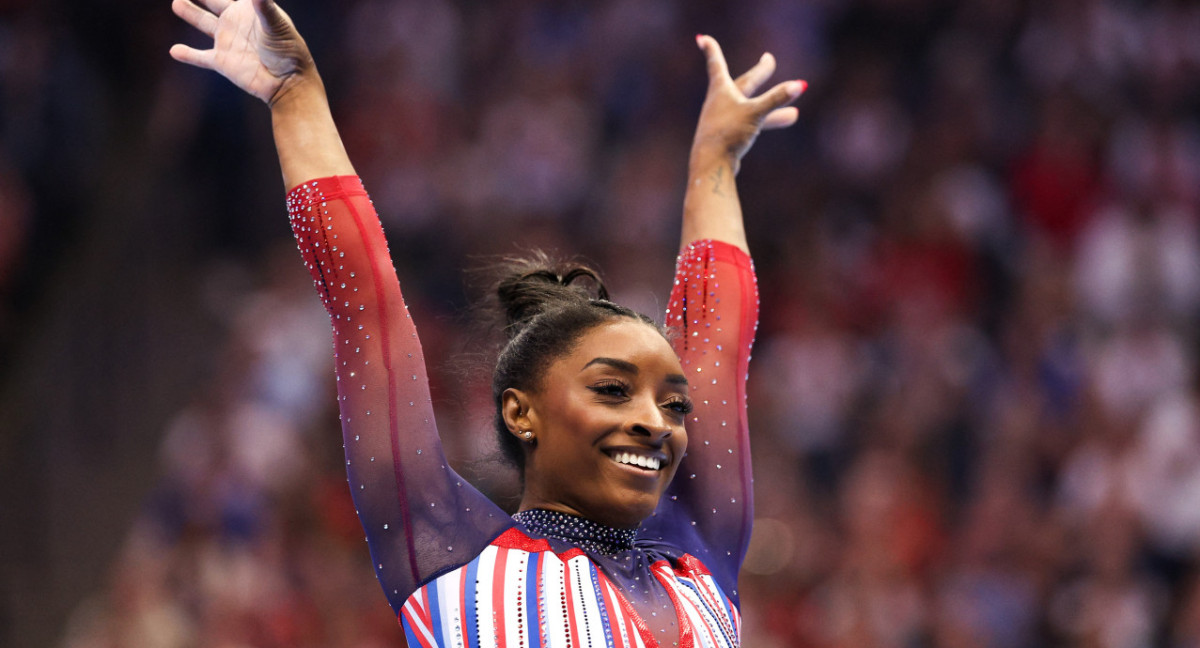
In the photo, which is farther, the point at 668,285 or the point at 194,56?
the point at 668,285

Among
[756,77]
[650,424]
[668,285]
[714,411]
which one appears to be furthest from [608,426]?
[668,285]

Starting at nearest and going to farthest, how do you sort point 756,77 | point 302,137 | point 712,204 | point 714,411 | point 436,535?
point 436,535, point 302,137, point 714,411, point 712,204, point 756,77

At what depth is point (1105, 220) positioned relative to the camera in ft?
20.0

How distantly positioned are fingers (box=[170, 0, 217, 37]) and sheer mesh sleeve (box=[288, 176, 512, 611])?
1.02 feet

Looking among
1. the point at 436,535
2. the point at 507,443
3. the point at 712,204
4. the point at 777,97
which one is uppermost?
the point at 777,97

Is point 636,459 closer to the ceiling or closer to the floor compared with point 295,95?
closer to the floor

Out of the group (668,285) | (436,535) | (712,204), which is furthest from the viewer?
(668,285)

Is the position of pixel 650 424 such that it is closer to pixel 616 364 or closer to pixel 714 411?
pixel 616 364

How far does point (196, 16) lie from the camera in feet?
6.89

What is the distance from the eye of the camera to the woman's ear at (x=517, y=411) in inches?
82.7

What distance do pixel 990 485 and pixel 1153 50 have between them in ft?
9.10

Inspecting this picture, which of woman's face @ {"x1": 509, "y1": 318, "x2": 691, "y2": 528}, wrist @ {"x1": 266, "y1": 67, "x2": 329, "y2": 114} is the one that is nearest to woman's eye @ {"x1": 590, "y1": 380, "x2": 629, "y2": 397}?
woman's face @ {"x1": 509, "y1": 318, "x2": 691, "y2": 528}

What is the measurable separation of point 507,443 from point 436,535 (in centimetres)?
29

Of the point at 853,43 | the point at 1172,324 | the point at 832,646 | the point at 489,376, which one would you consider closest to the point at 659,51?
the point at 853,43
